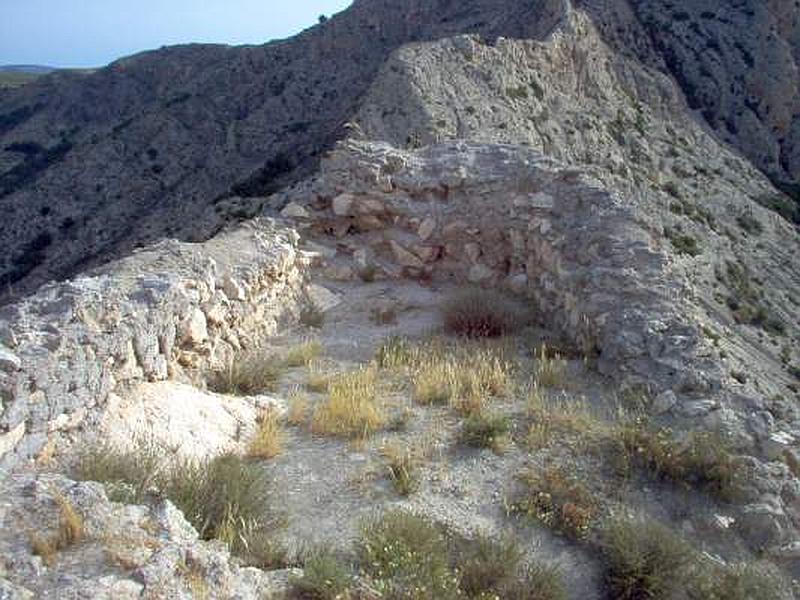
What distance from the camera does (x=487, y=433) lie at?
6.28 m

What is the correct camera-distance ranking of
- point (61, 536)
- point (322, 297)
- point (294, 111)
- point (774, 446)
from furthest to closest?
point (294, 111) → point (322, 297) → point (774, 446) → point (61, 536)

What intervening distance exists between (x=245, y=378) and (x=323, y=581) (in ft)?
10.6

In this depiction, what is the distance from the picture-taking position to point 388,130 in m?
19.8

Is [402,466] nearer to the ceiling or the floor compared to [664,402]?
nearer to the floor

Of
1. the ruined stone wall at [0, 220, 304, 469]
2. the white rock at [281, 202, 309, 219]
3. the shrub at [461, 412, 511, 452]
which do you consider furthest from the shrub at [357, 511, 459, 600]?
the white rock at [281, 202, 309, 219]

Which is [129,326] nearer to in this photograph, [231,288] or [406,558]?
[231,288]

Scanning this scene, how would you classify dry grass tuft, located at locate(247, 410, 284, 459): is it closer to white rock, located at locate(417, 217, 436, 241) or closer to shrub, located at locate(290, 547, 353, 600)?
shrub, located at locate(290, 547, 353, 600)

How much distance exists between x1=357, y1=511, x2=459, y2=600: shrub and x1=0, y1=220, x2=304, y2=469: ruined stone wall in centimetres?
209

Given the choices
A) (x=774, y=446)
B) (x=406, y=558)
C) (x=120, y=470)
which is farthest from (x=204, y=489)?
(x=774, y=446)

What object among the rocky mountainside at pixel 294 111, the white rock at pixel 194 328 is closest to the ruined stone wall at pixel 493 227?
the white rock at pixel 194 328

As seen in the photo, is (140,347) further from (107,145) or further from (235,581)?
(107,145)

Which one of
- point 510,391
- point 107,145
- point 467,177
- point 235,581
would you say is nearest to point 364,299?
point 467,177

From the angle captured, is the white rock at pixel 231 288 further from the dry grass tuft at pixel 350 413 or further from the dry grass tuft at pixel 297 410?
the dry grass tuft at pixel 350 413

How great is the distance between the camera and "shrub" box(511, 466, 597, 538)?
5.33m
